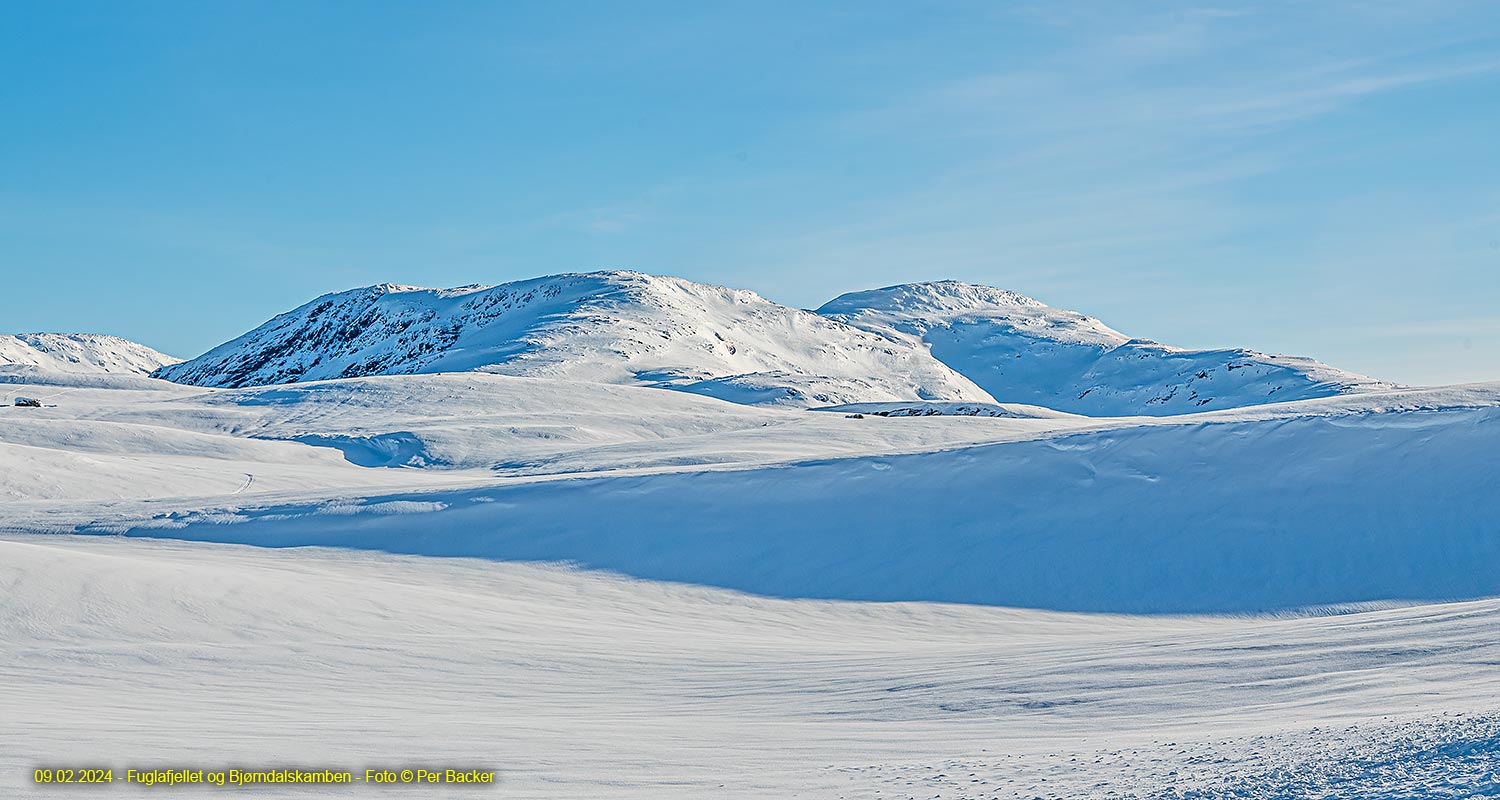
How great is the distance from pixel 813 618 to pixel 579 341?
301 ft

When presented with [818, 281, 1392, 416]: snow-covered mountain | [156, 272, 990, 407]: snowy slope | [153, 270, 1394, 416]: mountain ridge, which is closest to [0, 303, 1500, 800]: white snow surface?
[153, 270, 1394, 416]: mountain ridge

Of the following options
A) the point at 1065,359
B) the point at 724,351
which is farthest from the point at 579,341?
the point at 1065,359

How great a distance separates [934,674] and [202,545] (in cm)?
1336

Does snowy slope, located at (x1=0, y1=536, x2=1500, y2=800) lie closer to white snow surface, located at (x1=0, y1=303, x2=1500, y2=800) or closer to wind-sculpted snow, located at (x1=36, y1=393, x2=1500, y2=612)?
white snow surface, located at (x1=0, y1=303, x2=1500, y2=800)

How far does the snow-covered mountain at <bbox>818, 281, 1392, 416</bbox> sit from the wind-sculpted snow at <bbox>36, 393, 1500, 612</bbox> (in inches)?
3215

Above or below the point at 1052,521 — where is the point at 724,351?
above

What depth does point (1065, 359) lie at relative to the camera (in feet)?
476

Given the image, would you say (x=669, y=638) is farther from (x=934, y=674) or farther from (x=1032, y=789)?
(x=1032, y=789)

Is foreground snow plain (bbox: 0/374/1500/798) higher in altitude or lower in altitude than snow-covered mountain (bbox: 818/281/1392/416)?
lower

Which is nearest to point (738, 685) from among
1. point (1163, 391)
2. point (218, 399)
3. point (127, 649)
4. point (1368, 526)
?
point (127, 649)

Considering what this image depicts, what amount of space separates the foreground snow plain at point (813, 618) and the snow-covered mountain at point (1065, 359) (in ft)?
274

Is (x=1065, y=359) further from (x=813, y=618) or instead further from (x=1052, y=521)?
(x=813, y=618)

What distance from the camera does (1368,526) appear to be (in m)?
17.2

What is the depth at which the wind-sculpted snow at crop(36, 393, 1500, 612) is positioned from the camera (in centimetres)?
1642
